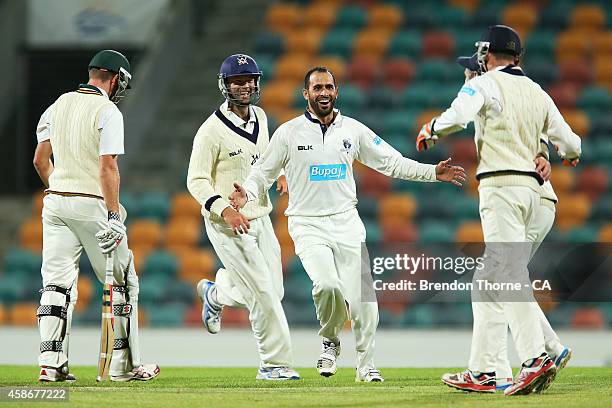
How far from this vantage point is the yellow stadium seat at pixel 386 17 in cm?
1681

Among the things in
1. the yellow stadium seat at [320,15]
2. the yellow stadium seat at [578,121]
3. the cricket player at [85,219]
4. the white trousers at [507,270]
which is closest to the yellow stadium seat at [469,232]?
the yellow stadium seat at [578,121]

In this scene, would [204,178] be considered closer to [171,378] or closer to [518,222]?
[171,378]

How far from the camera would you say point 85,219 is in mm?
7445

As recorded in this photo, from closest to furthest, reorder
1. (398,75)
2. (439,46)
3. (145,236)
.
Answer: (145,236) < (398,75) < (439,46)

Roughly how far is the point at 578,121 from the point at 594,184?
97cm

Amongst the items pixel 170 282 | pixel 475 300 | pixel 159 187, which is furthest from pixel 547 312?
pixel 475 300

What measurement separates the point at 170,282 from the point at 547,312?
4.42 m

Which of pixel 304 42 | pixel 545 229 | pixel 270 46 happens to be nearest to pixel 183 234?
pixel 270 46

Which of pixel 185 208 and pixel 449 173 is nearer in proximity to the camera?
pixel 449 173

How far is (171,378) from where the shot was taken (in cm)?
793

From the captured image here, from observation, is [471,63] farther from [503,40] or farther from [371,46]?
[371,46]

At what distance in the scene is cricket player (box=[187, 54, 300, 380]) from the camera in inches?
303

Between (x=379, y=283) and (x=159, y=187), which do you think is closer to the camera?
(x=379, y=283)

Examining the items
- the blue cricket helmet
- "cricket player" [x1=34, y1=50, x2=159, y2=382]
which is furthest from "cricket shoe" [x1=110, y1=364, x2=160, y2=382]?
the blue cricket helmet
